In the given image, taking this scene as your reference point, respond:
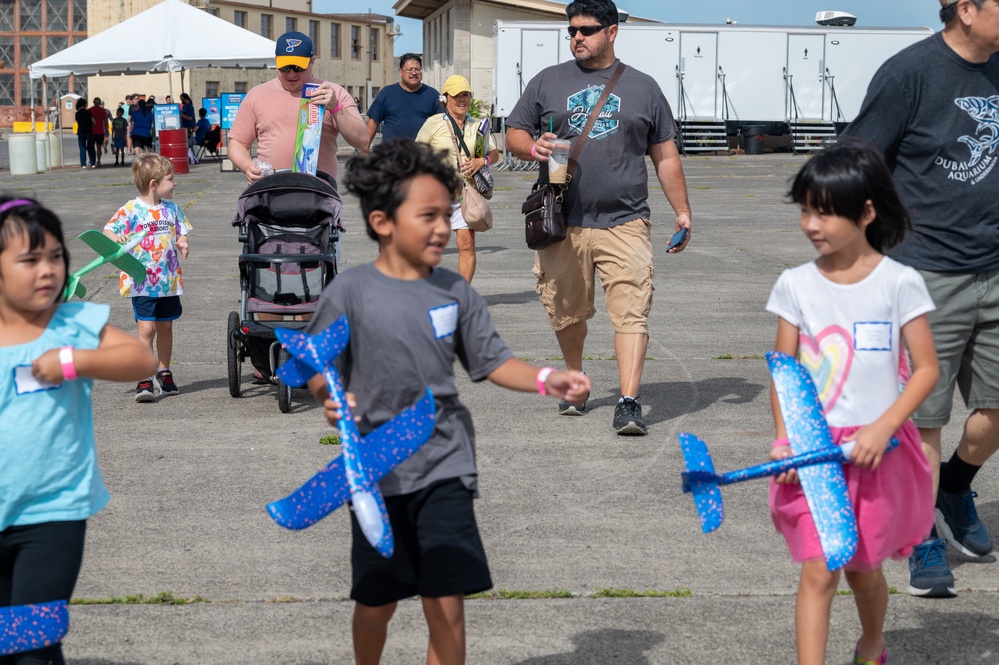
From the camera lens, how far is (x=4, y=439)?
305cm

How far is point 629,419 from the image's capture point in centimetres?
654

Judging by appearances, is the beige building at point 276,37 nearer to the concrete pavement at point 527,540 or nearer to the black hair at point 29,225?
the concrete pavement at point 527,540

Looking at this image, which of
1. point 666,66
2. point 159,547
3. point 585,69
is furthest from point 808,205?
point 666,66

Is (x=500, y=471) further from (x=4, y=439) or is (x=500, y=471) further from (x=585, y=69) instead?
(x=4, y=439)

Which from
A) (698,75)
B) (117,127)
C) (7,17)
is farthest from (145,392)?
(7,17)

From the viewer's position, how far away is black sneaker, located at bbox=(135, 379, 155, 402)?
289 inches

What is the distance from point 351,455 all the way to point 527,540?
2.07 m

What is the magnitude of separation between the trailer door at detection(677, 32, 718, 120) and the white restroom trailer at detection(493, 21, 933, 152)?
25mm

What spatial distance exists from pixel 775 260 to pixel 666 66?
2006 cm

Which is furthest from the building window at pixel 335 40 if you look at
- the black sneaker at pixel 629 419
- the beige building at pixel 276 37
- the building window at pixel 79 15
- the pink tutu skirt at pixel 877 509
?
the pink tutu skirt at pixel 877 509

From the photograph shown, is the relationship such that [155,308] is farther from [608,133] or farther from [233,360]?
[608,133]

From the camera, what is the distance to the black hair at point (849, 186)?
334 centimetres

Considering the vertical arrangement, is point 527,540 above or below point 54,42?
below

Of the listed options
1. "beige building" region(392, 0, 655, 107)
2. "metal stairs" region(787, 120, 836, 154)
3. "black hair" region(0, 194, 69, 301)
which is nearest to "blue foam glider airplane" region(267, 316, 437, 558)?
"black hair" region(0, 194, 69, 301)
